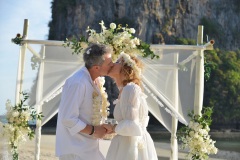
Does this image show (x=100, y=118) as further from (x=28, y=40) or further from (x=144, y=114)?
(x=28, y=40)

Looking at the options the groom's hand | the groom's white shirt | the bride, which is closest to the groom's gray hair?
the groom's white shirt

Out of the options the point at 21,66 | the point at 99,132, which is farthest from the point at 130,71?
the point at 21,66

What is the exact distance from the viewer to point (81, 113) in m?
4.70

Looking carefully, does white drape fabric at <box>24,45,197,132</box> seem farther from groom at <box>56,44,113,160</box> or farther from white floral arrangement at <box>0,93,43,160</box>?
groom at <box>56,44,113,160</box>

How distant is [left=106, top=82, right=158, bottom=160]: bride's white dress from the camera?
4730 millimetres

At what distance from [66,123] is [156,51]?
15.0 feet

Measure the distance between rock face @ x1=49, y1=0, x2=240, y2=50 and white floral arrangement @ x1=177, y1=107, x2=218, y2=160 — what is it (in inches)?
1940

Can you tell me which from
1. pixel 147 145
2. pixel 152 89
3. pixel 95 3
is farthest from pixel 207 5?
pixel 147 145

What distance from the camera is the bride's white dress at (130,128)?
4.73m

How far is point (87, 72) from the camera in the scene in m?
4.73

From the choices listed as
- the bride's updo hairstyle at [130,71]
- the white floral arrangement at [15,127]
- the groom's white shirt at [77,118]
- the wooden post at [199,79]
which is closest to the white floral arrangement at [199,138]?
Answer: the wooden post at [199,79]

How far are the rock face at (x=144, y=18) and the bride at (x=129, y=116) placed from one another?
5263cm

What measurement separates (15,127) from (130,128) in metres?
4.59

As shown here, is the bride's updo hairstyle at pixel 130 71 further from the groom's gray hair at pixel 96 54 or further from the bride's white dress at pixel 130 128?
the groom's gray hair at pixel 96 54
